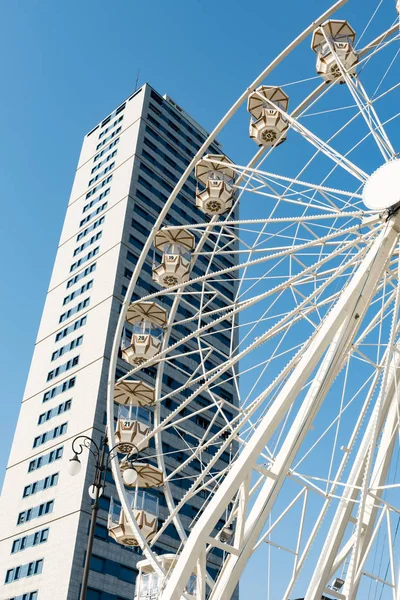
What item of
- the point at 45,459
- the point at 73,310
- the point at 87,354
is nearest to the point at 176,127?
the point at 73,310

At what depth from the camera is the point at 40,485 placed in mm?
55312

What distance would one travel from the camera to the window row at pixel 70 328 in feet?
207

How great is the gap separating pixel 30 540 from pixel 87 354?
47.6ft

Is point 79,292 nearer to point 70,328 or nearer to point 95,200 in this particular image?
point 70,328

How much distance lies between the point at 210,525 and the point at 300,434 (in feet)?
8.16

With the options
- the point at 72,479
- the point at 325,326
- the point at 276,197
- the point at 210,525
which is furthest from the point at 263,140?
the point at 72,479

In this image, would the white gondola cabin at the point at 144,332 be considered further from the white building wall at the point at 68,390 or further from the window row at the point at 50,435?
the window row at the point at 50,435

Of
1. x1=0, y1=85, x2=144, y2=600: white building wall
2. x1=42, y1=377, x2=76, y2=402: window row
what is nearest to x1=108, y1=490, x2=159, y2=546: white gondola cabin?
x1=0, y1=85, x2=144, y2=600: white building wall

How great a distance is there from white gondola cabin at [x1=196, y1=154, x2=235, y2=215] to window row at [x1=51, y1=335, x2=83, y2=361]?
130ft

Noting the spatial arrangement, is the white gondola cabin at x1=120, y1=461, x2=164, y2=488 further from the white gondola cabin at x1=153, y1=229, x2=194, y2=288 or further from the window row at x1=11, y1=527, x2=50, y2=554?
the window row at x1=11, y1=527, x2=50, y2=554

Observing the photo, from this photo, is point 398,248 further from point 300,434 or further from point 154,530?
point 154,530

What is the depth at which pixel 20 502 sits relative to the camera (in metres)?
56.3

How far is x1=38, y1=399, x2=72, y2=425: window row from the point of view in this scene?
58.0m

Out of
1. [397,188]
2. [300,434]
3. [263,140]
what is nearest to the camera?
[300,434]
